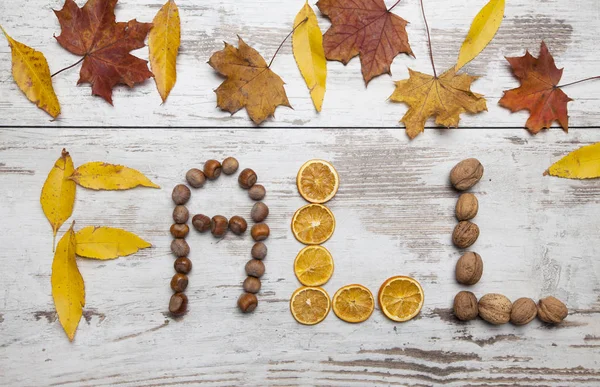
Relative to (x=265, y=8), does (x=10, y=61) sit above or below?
below

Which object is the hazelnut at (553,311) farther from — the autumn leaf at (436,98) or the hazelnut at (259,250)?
the hazelnut at (259,250)

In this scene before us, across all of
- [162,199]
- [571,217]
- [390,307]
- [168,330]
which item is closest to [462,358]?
[390,307]

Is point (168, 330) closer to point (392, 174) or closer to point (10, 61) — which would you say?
point (392, 174)

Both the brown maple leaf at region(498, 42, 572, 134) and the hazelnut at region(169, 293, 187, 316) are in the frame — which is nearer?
the hazelnut at region(169, 293, 187, 316)

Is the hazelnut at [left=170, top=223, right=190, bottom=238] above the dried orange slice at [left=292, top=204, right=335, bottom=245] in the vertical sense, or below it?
below

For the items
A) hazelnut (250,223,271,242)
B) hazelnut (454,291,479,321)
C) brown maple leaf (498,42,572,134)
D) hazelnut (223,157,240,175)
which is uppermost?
brown maple leaf (498,42,572,134)

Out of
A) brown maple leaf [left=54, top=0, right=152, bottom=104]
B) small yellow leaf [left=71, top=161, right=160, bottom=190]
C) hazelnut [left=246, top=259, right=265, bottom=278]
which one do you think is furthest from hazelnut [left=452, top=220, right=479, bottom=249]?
brown maple leaf [left=54, top=0, right=152, bottom=104]

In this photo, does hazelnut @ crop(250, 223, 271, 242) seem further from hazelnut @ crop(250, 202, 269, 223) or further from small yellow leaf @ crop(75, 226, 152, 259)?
small yellow leaf @ crop(75, 226, 152, 259)
